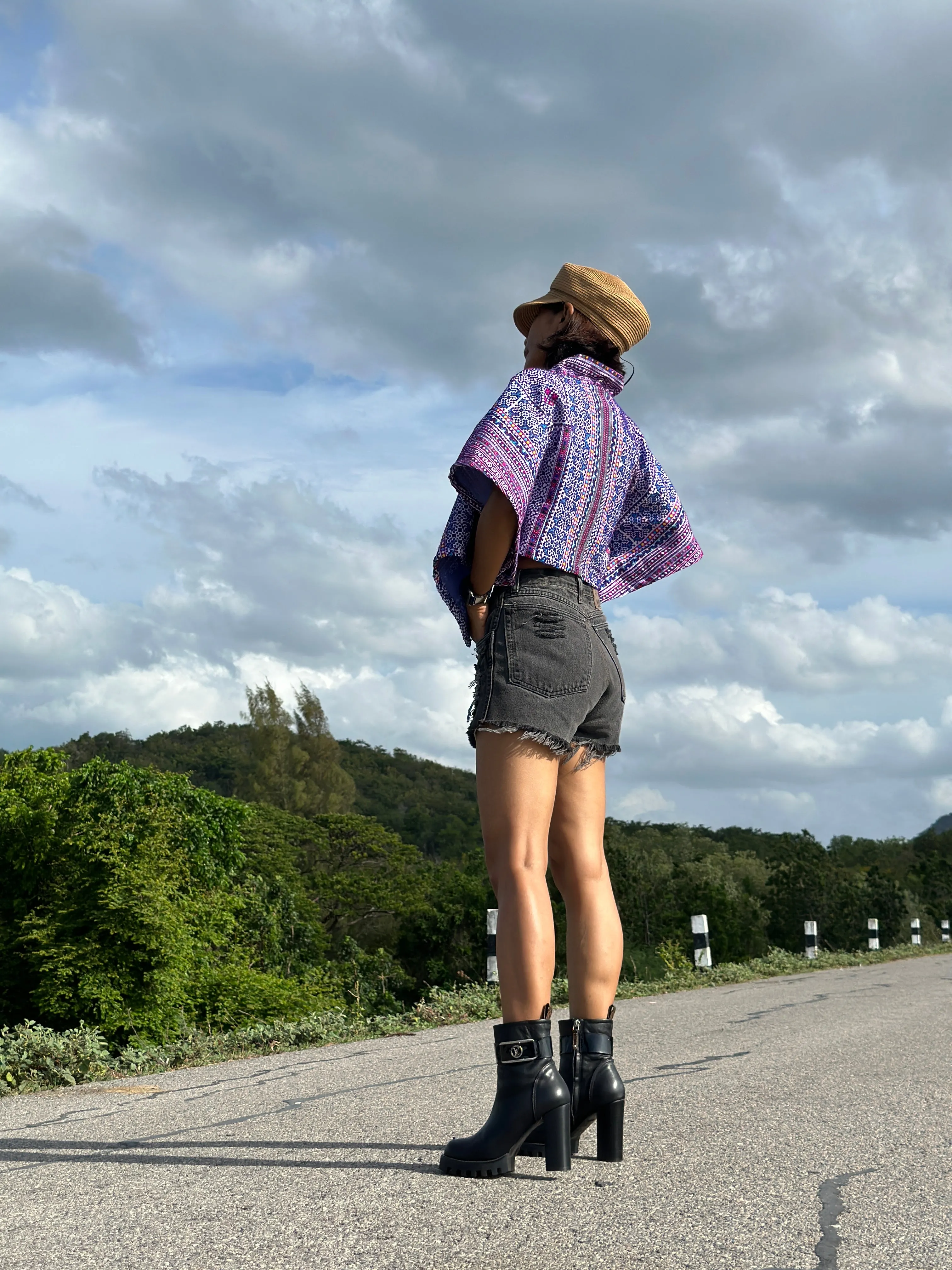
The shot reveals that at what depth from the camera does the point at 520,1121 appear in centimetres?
217

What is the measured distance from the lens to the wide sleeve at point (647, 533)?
9.59 feet

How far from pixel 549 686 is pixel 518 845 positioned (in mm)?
355

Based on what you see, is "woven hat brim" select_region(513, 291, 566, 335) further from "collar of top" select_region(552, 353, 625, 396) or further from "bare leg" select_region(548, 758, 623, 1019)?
"bare leg" select_region(548, 758, 623, 1019)

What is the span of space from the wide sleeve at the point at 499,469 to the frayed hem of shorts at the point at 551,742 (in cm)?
27

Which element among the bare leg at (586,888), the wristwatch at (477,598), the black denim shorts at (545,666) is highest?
the wristwatch at (477,598)

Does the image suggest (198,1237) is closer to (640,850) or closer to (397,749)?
(640,850)

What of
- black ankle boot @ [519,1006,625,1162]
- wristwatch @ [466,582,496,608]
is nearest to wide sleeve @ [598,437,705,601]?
wristwatch @ [466,582,496,608]

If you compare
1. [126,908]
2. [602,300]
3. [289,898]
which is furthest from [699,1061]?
Result: [289,898]

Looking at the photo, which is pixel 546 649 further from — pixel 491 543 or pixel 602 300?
pixel 602 300

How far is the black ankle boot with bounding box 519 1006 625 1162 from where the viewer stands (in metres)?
2.31

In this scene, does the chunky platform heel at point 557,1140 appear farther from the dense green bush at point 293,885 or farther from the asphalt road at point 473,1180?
the dense green bush at point 293,885

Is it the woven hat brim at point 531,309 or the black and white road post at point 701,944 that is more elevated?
the woven hat brim at point 531,309

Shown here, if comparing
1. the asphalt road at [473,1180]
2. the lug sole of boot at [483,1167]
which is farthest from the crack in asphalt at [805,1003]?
the lug sole of boot at [483,1167]

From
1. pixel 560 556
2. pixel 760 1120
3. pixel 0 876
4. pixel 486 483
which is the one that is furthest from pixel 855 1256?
pixel 0 876
